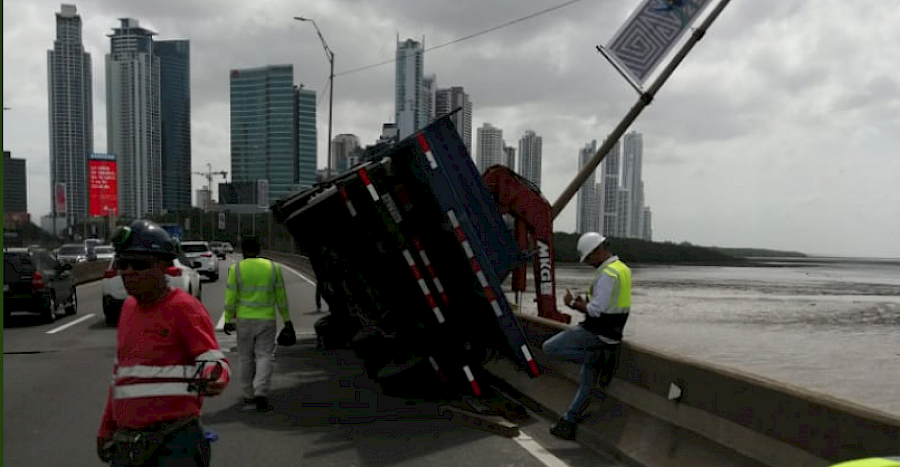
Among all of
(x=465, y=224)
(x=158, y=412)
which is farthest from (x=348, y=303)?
(x=158, y=412)

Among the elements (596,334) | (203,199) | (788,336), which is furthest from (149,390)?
(203,199)

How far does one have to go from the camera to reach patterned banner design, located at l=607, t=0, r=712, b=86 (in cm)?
1367

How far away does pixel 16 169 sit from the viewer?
8069 cm

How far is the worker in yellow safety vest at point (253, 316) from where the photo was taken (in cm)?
710

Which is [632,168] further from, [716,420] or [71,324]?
[716,420]

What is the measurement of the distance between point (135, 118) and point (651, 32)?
7554 cm

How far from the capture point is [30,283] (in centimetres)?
1401

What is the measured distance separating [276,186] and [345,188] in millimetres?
44703

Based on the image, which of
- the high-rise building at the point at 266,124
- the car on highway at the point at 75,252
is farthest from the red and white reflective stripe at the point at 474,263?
the car on highway at the point at 75,252

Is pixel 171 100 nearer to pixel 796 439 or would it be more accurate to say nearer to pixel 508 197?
pixel 508 197

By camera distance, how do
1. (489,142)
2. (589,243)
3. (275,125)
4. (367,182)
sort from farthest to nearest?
1. (275,125)
2. (489,142)
3. (367,182)
4. (589,243)

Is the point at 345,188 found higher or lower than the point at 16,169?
lower

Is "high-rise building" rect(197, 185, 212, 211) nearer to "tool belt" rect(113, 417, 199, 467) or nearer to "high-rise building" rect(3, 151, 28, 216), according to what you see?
"high-rise building" rect(3, 151, 28, 216)

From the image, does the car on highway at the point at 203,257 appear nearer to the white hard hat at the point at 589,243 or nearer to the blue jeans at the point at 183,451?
the white hard hat at the point at 589,243
